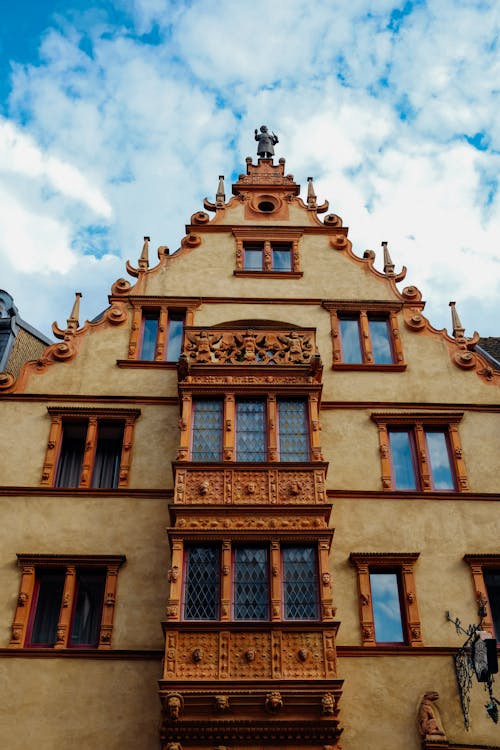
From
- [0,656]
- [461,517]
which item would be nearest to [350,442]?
[461,517]

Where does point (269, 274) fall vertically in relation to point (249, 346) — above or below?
above

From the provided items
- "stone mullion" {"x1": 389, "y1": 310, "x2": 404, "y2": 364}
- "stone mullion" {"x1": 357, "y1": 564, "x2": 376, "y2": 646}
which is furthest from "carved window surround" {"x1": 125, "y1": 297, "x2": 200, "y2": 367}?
"stone mullion" {"x1": 357, "y1": 564, "x2": 376, "y2": 646}

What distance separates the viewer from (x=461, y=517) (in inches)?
760

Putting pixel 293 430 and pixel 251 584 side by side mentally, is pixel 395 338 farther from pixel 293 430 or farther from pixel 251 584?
pixel 251 584

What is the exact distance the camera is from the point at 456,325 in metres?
22.9

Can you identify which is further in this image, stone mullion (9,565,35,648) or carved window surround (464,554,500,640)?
carved window surround (464,554,500,640)

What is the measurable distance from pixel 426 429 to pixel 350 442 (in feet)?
6.58

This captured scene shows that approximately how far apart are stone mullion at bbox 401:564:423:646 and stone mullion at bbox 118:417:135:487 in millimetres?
6574

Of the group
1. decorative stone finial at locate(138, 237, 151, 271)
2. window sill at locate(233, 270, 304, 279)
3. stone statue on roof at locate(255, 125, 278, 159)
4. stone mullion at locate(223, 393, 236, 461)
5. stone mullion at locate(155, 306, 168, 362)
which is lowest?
stone mullion at locate(223, 393, 236, 461)

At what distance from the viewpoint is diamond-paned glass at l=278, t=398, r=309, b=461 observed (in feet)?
61.9

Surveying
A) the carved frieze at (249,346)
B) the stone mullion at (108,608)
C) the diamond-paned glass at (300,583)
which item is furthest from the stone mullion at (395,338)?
the stone mullion at (108,608)

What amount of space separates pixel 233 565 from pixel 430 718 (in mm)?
4805

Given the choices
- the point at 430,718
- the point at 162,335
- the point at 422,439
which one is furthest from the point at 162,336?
the point at 430,718

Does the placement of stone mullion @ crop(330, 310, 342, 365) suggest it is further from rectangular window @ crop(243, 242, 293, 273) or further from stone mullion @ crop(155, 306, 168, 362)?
stone mullion @ crop(155, 306, 168, 362)
